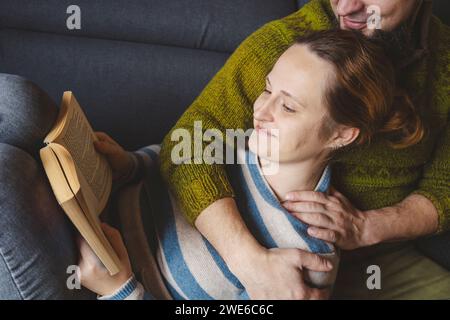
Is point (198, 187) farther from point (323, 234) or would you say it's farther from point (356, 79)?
point (356, 79)

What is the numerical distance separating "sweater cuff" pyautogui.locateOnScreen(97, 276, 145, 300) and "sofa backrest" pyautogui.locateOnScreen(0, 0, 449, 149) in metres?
0.70

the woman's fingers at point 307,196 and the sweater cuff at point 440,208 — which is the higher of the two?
the woman's fingers at point 307,196

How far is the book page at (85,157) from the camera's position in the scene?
2.80 ft

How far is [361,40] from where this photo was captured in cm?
95

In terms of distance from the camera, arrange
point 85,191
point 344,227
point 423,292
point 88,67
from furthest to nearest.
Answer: point 88,67 < point 423,292 < point 344,227 < point 85,191

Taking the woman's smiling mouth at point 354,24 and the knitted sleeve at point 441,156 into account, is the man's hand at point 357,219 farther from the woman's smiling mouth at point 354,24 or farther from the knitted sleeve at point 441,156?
the woman's smiling mouth at point 354,24

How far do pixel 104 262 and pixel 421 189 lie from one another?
2.55ft

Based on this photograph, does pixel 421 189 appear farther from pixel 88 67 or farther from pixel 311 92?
pixel 88 67

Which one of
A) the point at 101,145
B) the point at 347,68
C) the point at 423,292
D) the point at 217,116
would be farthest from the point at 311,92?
the point at 423,292

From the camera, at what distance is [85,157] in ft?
3.01

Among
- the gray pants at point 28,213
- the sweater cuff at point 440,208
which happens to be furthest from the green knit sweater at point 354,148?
the gray pants at point 28,213

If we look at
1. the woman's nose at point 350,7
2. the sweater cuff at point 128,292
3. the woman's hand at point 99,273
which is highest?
the woman's nose at point 350,7

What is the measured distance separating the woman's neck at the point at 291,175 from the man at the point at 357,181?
0.02m
